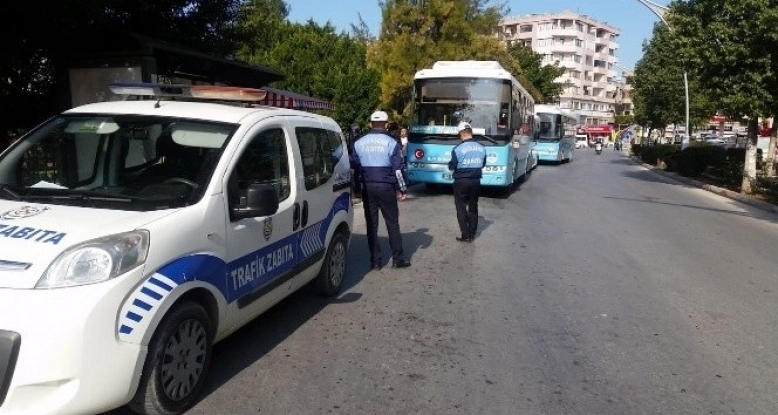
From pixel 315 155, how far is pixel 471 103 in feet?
31.9

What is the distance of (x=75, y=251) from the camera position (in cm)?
301

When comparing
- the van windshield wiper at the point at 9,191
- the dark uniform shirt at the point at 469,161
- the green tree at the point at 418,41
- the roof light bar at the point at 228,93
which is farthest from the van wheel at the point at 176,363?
the green tree at the point at 418,41

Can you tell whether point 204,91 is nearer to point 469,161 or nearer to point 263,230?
point 263,230

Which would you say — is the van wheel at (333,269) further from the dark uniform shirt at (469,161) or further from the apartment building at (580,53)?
the apartment building at (580,53)

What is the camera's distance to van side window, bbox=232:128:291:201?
13.7ft

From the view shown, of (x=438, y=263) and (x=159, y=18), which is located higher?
(x=159, y=18)

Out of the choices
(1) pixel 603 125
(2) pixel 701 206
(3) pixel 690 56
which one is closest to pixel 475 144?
(2) pixel 701 206

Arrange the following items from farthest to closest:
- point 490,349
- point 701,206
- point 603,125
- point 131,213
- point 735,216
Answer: point 603,125, point 701,206, point 735,216, point 490,349, point 131,213

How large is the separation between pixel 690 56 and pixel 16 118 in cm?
1673

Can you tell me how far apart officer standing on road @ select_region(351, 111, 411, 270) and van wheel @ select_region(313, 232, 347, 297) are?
41.7 inches

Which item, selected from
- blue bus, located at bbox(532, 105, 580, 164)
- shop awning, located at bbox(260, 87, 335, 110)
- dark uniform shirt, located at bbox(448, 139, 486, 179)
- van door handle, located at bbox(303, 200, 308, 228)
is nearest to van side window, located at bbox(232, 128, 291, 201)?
van door handle, located at bbox(303, 200, 308, 228)

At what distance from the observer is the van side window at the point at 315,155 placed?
5.12 m

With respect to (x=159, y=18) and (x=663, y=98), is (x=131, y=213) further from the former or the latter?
(x=663, y=98)

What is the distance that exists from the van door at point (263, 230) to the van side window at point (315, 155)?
26 cm
